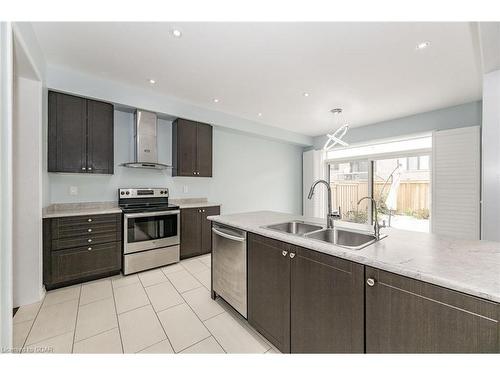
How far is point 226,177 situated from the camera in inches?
176

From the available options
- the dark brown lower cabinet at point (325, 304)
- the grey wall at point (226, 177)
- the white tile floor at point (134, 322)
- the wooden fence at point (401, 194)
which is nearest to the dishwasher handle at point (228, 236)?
the dark brown lower cabinet at point (325, 304)

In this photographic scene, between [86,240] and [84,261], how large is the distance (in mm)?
254

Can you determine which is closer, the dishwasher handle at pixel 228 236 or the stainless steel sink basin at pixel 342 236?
the stainless steel sink basin at pixel 342 236

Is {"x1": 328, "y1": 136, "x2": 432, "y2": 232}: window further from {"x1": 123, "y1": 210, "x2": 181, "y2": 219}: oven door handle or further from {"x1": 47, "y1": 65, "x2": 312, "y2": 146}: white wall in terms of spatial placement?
{"x1": 123, "y1": 210, "x2": 181, "y2": 219}: oven door handle

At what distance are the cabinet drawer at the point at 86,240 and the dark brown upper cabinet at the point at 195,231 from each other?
930 mm

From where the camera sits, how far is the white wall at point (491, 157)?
192cm

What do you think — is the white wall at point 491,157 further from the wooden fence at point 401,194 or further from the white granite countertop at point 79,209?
the white granite countertop at point 79,209

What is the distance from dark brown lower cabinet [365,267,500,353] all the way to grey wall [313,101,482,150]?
4.01 metres

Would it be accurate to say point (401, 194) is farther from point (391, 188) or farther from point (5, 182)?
point (5, 182)

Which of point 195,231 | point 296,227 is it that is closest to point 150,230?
point 195,231

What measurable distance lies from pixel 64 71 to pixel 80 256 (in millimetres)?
2241

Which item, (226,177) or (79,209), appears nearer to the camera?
(79,209)
